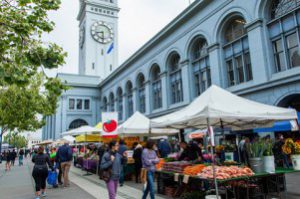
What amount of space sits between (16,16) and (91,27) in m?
59.1

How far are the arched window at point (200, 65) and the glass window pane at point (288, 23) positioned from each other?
7.55m

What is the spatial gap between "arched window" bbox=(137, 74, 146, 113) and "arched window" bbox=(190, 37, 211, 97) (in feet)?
38.7

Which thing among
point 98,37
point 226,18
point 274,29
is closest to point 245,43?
point 274,29

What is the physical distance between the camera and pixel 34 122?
112ft

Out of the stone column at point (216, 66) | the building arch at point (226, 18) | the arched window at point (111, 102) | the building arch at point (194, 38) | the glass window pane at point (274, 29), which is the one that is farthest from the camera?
the arched window at point (111, 102)

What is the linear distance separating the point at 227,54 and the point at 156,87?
41.9 feet

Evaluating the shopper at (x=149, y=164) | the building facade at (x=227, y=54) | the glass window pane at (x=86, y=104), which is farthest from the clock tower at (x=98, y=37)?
the shopper at (x=149, y=164)

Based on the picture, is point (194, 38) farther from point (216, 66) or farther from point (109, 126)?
point (109, 126)

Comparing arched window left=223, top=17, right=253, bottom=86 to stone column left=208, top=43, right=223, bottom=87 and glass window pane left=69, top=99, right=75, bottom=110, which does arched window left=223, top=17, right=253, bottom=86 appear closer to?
stone column left=208, top=43, right=223, bottom=87

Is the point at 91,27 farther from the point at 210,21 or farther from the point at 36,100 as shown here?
the point at 210,21

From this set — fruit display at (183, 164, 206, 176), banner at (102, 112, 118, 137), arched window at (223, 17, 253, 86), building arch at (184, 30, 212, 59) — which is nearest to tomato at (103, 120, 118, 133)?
banner at (102, 112, 118, 137)

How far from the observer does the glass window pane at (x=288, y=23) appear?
16.2 meters

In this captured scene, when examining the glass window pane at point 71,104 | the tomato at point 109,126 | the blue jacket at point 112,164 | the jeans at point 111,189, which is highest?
the glass window pane at point 71,104

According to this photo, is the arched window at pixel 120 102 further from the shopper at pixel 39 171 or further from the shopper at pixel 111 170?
the shopper at pixel 111 170
